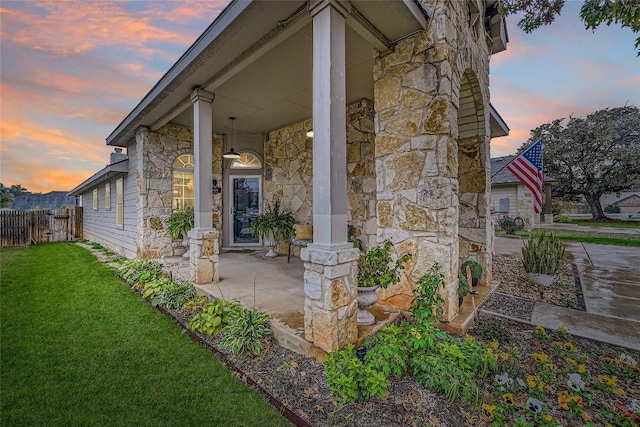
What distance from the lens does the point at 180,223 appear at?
5.57 metres

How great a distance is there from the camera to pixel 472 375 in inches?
69.9

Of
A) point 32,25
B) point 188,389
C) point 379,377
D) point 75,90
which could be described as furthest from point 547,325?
point 75,90

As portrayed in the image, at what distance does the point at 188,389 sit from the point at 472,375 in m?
1.97

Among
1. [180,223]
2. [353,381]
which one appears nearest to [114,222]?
[180,223]

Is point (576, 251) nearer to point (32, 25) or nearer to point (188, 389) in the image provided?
point (188, 389)

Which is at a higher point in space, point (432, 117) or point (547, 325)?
point (432, 117)

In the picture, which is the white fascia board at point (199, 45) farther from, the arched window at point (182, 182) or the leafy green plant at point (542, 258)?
the leafy green plant at point (542, 258)

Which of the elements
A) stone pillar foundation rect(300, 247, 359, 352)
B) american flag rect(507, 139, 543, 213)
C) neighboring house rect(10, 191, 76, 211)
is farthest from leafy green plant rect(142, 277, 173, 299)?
neighboring house rect(10, 191, 76, 211)

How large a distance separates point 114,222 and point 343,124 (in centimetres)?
806

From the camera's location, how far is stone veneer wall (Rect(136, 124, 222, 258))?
18.2ft

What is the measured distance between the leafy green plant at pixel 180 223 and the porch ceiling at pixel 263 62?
1.84 m

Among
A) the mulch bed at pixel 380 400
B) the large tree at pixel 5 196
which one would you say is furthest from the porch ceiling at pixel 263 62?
the large tree at pixel 5 196

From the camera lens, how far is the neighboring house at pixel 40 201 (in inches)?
822

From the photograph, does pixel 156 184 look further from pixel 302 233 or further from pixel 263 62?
pixel 263 62
